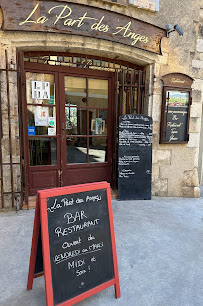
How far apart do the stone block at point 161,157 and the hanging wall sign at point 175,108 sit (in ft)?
0.77

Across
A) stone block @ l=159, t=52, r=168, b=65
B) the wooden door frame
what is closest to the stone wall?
the wooden door frame

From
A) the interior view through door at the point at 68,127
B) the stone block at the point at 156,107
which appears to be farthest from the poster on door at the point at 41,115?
the stone block at the point at 156,107

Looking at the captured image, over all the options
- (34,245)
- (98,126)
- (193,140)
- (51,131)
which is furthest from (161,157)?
(34,245)

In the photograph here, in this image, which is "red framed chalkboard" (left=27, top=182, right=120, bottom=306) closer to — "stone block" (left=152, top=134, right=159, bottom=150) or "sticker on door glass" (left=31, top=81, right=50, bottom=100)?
"sticker on door glass" (left=31, top=81, right=50, bottom=100)

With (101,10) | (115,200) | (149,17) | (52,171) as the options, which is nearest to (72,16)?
(101,10)

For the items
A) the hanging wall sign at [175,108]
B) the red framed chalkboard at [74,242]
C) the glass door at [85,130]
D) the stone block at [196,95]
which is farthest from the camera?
the stone block at [196,95]

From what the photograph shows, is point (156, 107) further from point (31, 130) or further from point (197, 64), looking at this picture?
point (31, 130)

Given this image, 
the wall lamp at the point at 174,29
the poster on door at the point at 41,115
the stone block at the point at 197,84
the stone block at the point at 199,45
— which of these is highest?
the wall lamp at the point at 174,29

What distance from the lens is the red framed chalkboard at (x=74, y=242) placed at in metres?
1.47

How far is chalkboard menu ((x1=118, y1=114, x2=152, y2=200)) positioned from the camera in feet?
12.6

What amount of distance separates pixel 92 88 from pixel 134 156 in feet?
5.10

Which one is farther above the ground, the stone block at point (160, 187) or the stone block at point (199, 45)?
the stone block at point (199, 45)

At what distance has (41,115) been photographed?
3580mm

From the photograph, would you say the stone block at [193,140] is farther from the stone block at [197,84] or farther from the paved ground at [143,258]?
the paved ground at [143,258]
